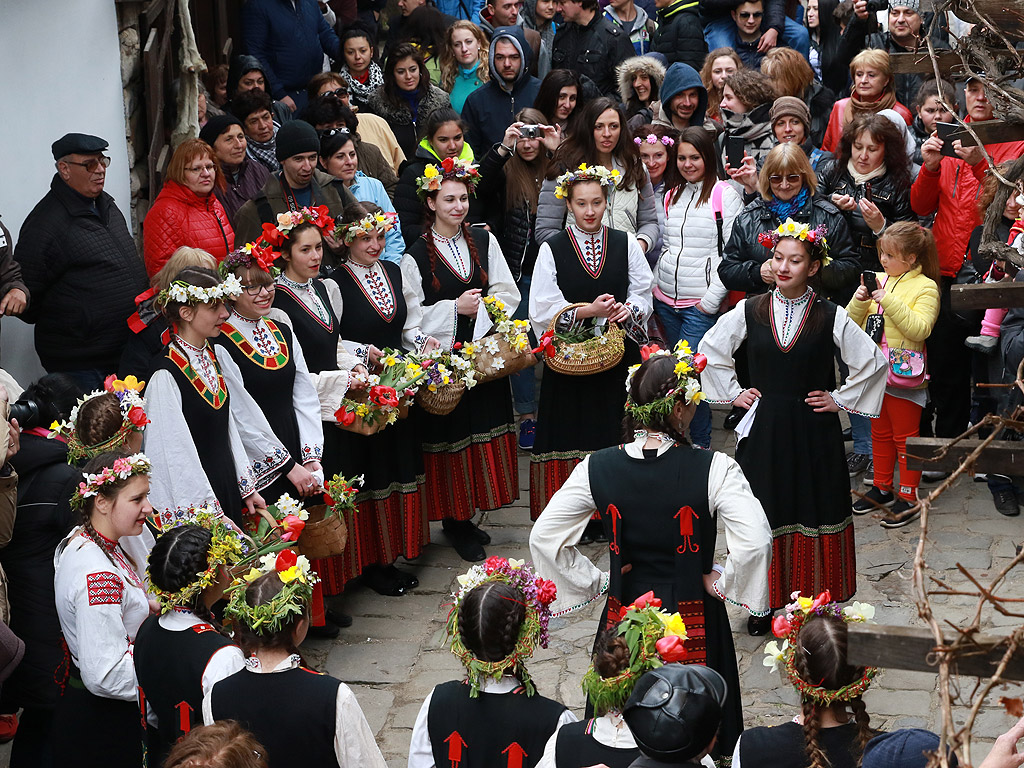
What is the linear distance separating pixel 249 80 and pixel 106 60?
51.0 inches

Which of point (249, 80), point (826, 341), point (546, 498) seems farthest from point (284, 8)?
point (826, 341)

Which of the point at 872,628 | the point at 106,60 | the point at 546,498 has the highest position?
the point at 106,60

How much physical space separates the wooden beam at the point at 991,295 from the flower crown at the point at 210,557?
248cm

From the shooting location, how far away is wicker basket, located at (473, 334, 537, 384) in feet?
21.9

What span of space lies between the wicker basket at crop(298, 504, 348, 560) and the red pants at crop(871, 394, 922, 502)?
10.9 ft

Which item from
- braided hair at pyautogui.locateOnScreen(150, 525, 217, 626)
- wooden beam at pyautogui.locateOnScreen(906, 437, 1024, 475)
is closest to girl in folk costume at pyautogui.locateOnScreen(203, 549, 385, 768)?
braided hair at pyautogui.locateOnScreen(150, 525, 217, 626)

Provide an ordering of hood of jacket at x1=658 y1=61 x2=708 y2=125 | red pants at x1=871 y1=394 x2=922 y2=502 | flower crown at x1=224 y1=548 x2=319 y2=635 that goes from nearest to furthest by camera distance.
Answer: flower crown at x1=224 y1=548 x2=319 y2=635, red pants at x1=871 y1=394 x2=922 y2=502, hood of jacket at x1=658 y1=61 x2=708 y2=125

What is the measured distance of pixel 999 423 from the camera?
2.58 meters

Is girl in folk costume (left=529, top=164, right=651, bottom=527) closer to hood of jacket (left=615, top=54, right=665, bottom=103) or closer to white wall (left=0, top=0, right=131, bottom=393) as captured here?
hood of jacket (left=615, top=54, right=665, bottom=103)

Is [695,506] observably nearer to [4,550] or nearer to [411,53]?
[4,550]

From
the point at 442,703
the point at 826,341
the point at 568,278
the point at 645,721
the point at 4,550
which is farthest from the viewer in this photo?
the point at 568,278

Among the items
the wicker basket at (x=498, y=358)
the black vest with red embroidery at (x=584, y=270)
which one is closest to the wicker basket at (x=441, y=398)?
the wicker basket at (x=498, y=358)

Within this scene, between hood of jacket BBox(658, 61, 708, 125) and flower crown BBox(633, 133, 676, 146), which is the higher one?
hood of jacket BBox(658, 61, 708, 125)

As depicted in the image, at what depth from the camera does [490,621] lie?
3.55 meters
